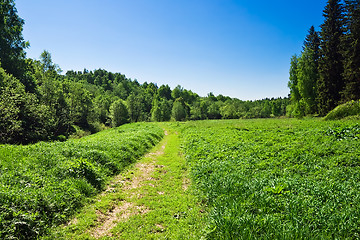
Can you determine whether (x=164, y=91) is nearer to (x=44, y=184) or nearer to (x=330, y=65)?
(x=330, y=65)

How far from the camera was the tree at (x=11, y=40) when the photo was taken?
91.8ft

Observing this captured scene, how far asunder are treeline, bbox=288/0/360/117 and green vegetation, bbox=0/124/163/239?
36886 mm

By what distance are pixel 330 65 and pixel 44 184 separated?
46024 millimetres

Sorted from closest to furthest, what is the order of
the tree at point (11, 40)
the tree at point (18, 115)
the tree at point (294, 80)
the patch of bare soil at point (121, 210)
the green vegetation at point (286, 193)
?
the green vegetation at point (286, 193) < the patch of bare soil at point (121, 210) < the tree at point (18, 115) < the tree at point (11, 40) < the tree at point (294, 80)

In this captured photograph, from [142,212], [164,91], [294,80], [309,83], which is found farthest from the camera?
[164,91]

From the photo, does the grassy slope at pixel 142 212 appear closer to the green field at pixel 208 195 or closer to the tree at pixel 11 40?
the green field at pixel 208 195

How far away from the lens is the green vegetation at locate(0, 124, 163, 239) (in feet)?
14.8

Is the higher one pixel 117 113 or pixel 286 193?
pixel 117 113

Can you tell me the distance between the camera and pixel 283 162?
28.9ft

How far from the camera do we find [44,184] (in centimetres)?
620

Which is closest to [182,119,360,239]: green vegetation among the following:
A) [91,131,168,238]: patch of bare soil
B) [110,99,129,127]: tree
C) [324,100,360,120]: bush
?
[91,131,168,238]: patch of bare soil

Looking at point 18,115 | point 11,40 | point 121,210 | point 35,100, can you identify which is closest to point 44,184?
point 121,210

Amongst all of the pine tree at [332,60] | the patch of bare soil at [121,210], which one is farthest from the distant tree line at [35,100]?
the pine tree at [332,60]

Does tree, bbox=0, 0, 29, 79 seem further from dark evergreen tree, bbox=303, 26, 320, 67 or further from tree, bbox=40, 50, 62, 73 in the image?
dark evergreen tree, bbox=303, 26, 320, 67
